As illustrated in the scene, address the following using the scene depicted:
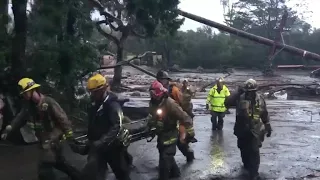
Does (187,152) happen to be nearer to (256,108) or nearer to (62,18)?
(256,108)

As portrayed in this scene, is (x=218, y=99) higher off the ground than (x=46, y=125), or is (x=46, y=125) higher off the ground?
(x=46, y=125)

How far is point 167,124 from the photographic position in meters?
7.22

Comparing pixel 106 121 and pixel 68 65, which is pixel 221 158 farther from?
pixel 106 121

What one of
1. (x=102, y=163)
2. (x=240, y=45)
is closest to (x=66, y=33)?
(x=102, y=163)

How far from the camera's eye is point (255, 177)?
26.6 feet

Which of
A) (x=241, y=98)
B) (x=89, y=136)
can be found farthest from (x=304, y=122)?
(x=89, y=136)

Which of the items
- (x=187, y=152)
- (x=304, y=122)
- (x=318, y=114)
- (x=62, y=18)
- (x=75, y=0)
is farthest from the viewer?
(x=318, y=114)

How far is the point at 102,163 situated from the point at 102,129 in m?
0.52

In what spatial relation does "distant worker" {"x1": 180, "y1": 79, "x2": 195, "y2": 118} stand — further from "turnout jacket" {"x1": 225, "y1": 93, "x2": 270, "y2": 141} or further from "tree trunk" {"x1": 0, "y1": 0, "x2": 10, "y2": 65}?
"tree trunk" {"x1": 0, "y1": 0, "x2": 10, "y2": 65}

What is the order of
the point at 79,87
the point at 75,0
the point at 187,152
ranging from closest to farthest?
1. the point at 187,152
2. the point at 75,0
3. the point at 79,87

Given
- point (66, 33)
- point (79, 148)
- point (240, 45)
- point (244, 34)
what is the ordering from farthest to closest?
1. point (240, 45)
2. point (244, 34)
3. point (66, 33)
4. point (79, 148)

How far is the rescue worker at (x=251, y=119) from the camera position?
8.00 metres

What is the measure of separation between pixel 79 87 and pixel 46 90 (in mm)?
1486

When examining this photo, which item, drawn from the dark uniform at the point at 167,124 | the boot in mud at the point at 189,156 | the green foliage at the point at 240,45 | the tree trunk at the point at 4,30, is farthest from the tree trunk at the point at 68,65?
the green foliage at the point at 240,45
